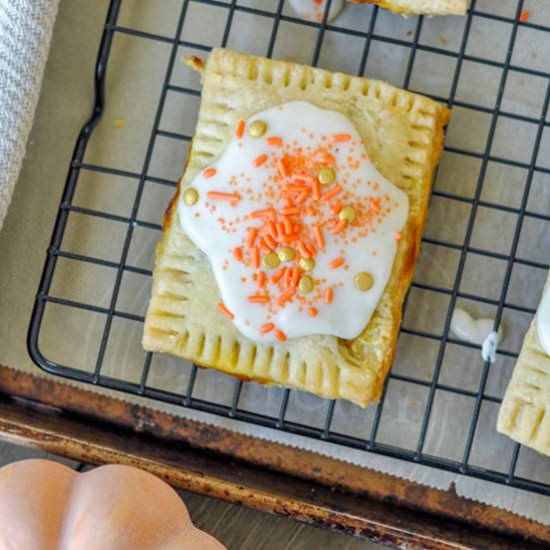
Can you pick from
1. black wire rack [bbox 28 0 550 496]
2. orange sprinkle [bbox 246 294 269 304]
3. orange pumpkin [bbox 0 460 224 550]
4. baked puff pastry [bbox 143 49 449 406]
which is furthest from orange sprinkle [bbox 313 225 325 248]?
orange pumpkin [bbox 0 460 224 550]

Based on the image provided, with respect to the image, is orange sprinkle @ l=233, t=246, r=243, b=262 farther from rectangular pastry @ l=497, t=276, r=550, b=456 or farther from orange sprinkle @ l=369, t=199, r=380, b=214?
rectangular pastry @ l=497, t=276, r=550, b=456

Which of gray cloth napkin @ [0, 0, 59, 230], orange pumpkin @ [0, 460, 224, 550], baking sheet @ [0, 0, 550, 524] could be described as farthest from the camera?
baking sheet @ [0, 0, 550, 524]

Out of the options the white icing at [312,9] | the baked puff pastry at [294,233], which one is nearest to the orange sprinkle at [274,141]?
the baked puff pastry at [294,233]

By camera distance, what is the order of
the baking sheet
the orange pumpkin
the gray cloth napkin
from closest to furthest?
the orange pumpkin → the gray cloth napkin → the baking sheet

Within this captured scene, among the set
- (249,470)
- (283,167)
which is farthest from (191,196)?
(249,470)

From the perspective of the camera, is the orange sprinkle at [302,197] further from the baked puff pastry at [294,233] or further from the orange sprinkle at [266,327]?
the orange sprinkle at [266,327]

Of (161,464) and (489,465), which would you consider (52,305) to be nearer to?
(161,464)
